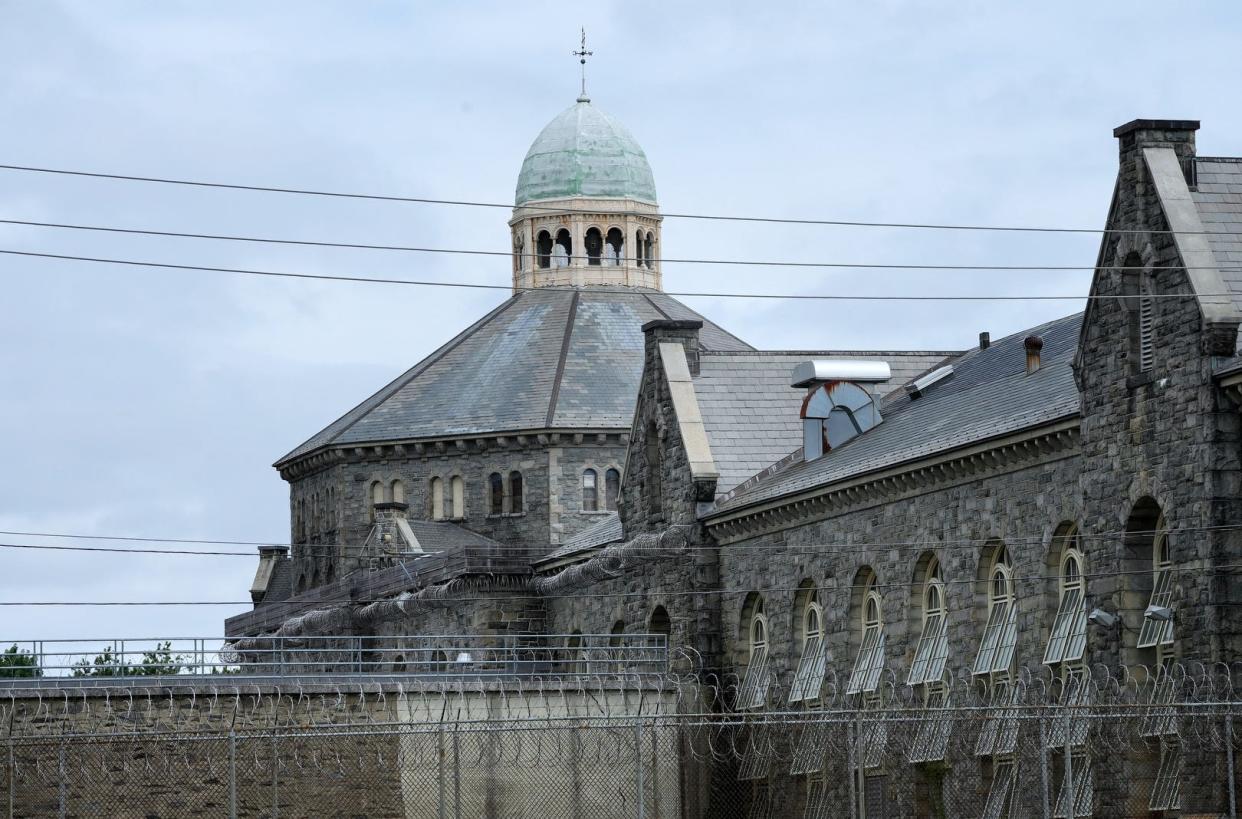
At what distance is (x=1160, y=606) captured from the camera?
3788 cm

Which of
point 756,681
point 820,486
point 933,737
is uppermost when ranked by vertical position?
point 820,486

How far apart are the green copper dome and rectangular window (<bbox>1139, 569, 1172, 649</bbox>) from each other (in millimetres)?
49177

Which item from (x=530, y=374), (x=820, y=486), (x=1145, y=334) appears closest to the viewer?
(x=1145, y=334)

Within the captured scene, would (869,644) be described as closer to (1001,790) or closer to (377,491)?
(1001,790)

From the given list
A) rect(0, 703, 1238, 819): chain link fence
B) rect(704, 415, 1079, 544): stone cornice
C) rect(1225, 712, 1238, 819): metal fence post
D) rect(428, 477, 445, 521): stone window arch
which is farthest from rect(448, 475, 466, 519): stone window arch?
rect(1225, 712, 1238, 819): metal fence post

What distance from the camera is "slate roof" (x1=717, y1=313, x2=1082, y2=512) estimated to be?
1732 inches

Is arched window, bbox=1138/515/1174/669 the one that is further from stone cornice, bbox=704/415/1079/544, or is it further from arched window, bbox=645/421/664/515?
arched window, bbox=645/421/664/515

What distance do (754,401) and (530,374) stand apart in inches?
905

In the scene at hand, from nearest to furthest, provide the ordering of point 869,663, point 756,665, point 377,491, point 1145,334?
1. point 1145,334
2. point 869,663
3. point 756,665
4. point 377,491

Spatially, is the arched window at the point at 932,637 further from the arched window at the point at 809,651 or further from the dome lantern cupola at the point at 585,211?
the dome lantern cupola at the point at 585,211

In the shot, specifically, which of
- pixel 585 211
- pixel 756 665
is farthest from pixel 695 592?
pixel 585 211

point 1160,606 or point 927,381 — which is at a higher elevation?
point 927,381

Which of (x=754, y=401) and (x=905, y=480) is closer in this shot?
(x=905, y=480)

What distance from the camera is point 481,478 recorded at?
78.9 m
